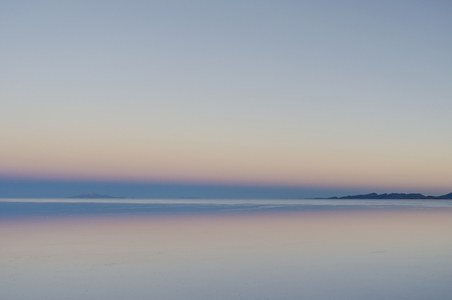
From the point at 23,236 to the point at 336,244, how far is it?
7.82 meters

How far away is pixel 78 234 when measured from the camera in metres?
11.0

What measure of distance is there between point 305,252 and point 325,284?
255cm

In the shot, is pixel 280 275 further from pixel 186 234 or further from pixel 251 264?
pixel 186 234

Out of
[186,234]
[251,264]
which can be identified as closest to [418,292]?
[251,264]

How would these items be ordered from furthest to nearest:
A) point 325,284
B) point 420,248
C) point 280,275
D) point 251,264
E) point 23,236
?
point 23,236, point 420,248, point 251,264, point 280,275, point 325,284

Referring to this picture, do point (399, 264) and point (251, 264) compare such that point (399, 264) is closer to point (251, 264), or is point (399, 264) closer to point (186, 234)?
point (251, 264)

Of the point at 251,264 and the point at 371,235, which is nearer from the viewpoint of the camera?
the point at 251,264

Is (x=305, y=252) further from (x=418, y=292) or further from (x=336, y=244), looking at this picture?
(x=418, y=292)

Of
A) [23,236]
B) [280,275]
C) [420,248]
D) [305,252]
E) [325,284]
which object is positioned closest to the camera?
[325,284]

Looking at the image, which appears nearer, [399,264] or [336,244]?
[399,264]

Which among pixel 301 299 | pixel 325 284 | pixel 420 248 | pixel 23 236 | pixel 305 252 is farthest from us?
pixel 23 236

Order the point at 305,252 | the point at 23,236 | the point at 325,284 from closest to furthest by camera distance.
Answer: the point at 325,284 → the point at 305,252 → the point at 23,236

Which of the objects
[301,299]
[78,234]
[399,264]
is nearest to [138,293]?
[301,299]

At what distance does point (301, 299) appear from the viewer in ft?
16.4
